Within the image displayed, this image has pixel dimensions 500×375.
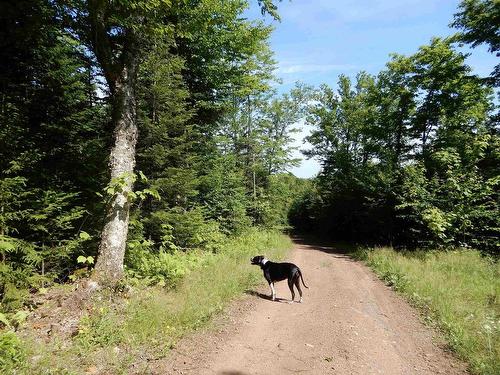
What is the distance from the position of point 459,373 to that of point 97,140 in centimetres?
1029

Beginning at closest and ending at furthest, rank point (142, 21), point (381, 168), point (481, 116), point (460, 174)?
point (142, 21) → point (460, 174) → point (481, 116) → point (381, 168)

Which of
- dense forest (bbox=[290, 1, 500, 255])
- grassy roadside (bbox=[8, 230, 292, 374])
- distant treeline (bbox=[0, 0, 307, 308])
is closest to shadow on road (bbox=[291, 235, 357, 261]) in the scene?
dense forest (bbox=[290, 1, 500, 255])

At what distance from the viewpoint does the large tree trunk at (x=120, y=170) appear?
7.40 metres

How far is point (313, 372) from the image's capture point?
17.1 ft

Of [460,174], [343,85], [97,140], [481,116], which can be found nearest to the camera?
[97,140]

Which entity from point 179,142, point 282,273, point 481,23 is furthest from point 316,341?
point 481,23

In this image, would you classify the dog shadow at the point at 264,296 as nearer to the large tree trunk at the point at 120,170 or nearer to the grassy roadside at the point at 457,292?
the grassy roadside at the point at 457,292

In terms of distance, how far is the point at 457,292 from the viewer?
9141 mm

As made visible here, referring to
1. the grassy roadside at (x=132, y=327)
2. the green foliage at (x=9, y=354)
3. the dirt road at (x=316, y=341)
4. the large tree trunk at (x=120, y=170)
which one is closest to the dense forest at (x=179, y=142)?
the large tree trunk at (x=120, y=170)

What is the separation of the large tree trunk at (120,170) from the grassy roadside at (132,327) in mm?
820

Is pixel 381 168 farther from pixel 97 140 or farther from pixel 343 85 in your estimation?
pixel 97 140

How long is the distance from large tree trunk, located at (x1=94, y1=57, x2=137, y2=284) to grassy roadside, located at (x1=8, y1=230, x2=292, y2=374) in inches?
32.3

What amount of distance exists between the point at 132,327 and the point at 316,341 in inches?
134

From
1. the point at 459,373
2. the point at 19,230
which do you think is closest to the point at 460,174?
the point at 459,373
